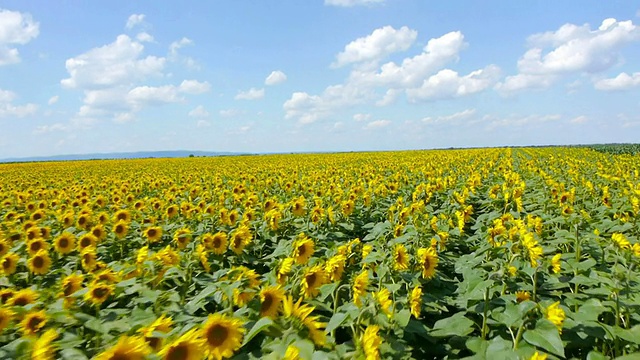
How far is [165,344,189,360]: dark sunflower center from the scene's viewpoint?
1.64 metres

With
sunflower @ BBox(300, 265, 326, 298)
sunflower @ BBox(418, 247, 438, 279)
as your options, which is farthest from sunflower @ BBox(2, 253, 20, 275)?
sunflower @ BBox(418, 247, 438, 279)

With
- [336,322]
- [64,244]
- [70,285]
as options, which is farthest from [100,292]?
[64,244]

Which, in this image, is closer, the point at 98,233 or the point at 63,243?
the point at 63,243

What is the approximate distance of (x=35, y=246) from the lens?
4.02 m

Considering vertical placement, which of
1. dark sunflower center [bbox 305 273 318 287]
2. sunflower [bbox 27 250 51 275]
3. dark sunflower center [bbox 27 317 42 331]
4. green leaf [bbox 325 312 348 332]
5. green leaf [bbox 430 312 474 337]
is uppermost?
dark sunflower center [bbox 305 273 318 287]

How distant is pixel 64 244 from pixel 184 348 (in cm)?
344

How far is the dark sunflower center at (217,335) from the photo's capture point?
6.10 feet

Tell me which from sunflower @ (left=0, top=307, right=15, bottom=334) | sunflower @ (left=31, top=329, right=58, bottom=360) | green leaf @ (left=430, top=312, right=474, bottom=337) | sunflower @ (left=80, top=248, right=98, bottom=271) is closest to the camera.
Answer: sunflower @ (left=31, top=329, right=58, bottom=360)

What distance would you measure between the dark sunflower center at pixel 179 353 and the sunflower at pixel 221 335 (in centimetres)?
16

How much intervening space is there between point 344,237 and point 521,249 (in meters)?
2.75

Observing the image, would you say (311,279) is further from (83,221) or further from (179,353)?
(83,221)

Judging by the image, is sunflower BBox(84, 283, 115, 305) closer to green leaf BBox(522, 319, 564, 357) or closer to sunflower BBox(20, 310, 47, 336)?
sunflower BBox(20, 310, 47, 336)

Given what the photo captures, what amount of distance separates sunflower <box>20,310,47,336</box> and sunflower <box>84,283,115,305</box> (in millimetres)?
349

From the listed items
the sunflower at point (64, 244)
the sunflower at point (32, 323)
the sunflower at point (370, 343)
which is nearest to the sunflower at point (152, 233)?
the sunflower at point (64, 244)
